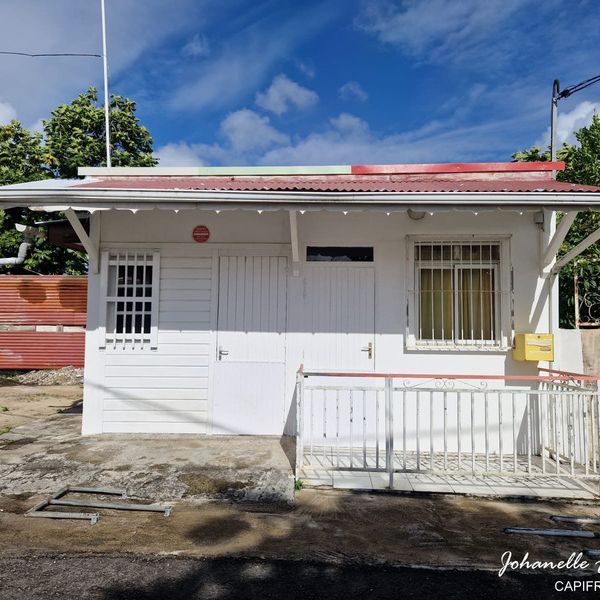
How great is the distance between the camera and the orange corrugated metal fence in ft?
39.4

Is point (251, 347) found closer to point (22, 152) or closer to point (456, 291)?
point (456, 291)

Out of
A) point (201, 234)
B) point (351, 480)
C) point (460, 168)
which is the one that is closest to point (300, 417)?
point (351, 480)

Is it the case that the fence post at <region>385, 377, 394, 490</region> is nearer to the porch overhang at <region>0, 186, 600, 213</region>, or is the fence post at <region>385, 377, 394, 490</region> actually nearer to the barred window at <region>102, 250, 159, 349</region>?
the porch overhang at <region>0, 186, 600, 213</region>

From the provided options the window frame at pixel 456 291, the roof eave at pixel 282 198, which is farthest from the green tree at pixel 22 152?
the window frame at pixel 456 291

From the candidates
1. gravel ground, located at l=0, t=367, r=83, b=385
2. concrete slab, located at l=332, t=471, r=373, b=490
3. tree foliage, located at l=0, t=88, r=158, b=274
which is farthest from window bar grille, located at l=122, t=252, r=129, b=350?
tree foliage, located at l=0, t=88, r=158, b=274

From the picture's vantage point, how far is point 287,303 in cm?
579

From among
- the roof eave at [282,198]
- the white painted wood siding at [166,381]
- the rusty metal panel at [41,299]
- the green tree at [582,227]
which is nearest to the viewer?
the roof eave at [282,198]

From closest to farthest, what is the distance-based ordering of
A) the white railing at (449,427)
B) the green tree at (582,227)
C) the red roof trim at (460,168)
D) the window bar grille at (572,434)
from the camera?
the window bar grille at (572,434) → the white railing at (449,427) → the red roof trim at (460,168) → the green tree at (582,227)

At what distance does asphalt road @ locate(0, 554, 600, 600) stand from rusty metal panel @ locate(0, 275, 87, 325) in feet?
33.8

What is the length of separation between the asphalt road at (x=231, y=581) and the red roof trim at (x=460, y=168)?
495cm

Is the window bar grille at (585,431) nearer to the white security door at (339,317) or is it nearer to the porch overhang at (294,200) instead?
the porch overhang at (294,200)

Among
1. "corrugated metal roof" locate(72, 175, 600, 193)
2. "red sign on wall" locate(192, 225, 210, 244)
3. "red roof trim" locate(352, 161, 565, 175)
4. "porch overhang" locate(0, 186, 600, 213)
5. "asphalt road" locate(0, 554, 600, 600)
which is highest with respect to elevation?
"red roof trim" locate(352, 161, 565, 175)

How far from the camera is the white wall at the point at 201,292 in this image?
5.60m

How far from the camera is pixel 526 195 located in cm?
458
